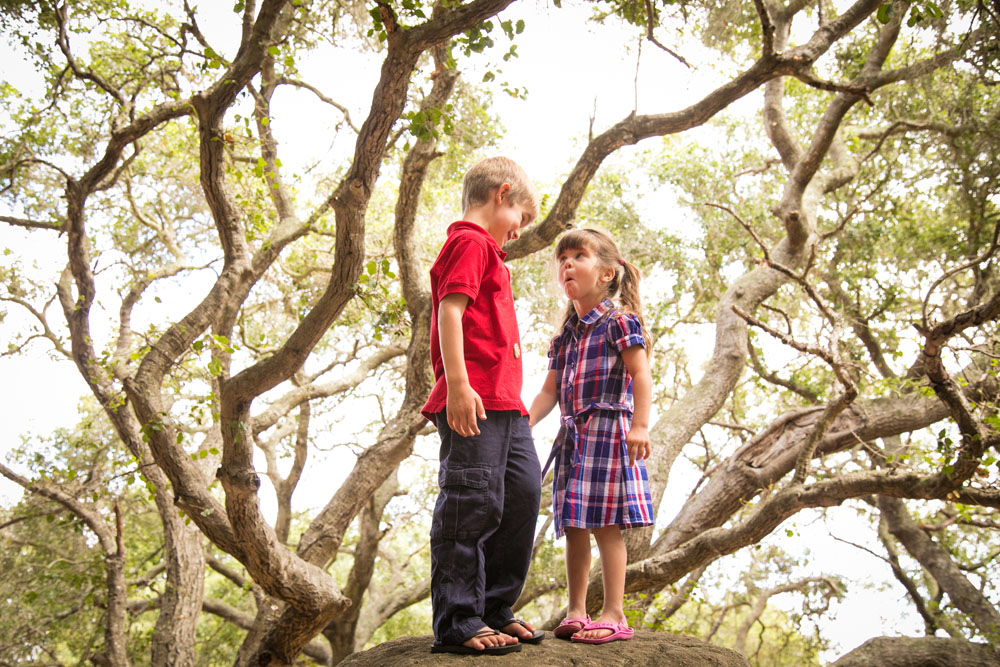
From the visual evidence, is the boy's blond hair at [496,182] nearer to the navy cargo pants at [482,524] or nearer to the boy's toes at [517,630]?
the navy cargo pants at [482,524]

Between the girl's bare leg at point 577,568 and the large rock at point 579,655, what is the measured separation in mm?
137

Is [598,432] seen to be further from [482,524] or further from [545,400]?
[482,524]

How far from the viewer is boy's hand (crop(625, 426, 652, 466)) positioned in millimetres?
2557

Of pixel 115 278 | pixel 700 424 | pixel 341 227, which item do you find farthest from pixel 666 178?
pixel 115 278

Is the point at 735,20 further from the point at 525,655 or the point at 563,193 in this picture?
the point at 525,655

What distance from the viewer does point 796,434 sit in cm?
555

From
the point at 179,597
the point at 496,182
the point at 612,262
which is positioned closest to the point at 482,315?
the point at 496,182

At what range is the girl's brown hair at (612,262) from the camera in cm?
286

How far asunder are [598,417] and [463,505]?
736 millimetres

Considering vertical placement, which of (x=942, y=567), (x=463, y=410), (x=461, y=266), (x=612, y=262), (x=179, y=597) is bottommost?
(x=179, y=597)

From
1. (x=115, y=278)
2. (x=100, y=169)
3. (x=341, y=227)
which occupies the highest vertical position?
(x=115, y=278)

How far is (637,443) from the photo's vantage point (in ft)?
8.41

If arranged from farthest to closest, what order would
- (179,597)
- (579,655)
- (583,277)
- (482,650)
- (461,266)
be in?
(179,597) < (583,277) < (461,266) < (579,655) < (482,650)

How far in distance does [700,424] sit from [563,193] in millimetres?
2332
